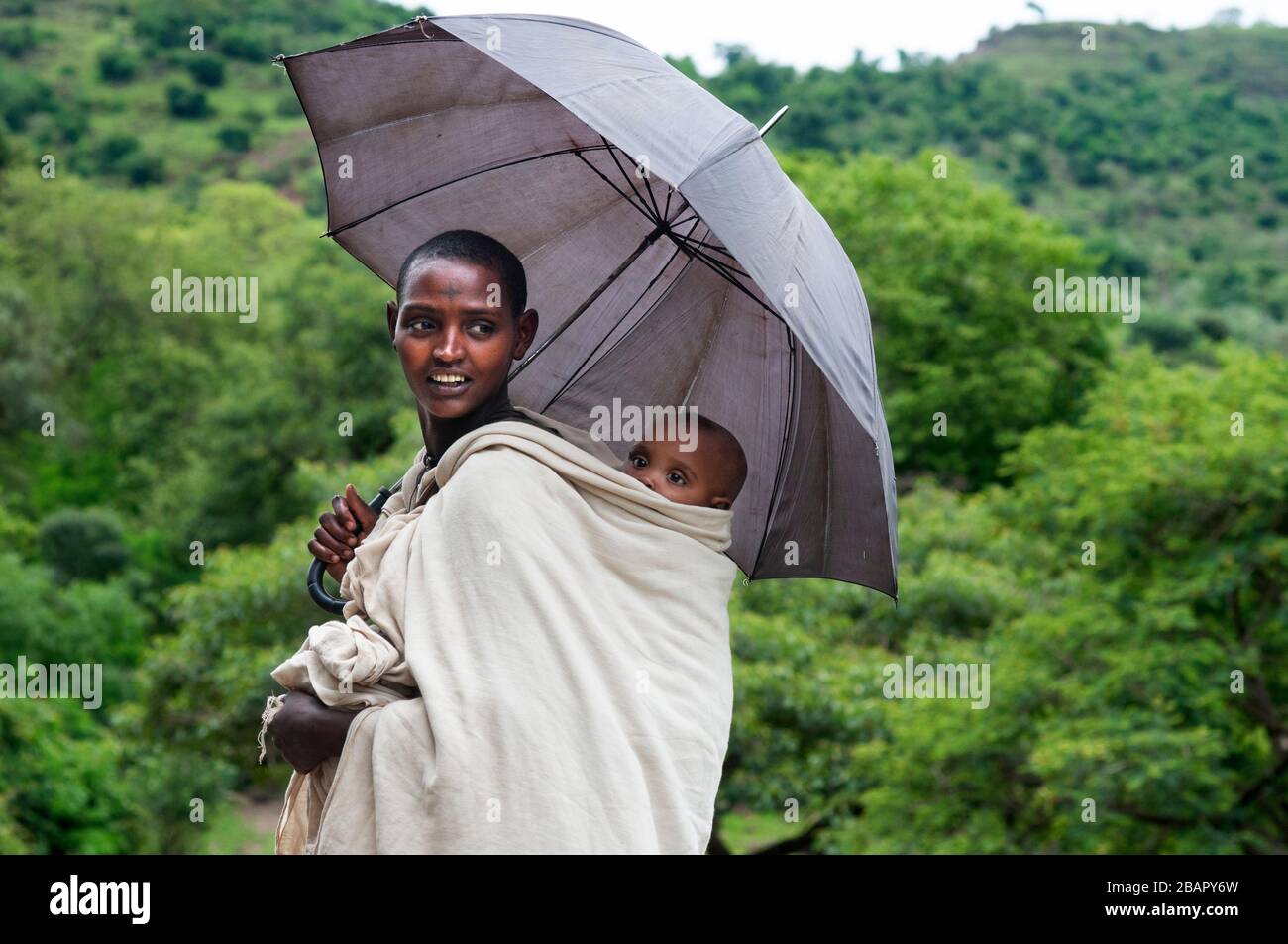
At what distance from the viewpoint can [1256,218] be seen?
59.6 meters

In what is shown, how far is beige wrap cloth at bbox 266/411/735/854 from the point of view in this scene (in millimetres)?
2434

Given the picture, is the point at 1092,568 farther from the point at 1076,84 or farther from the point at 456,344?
the point at 1076,84

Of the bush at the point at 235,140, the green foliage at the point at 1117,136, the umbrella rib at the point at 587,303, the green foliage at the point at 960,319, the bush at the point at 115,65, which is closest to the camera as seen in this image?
the umbrella rib at the point at 587,303

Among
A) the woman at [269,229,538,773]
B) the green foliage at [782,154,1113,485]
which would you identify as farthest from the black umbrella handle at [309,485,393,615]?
the green foliage at [782,154,1113,485]

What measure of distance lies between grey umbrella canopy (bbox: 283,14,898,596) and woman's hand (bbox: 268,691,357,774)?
0.94 m

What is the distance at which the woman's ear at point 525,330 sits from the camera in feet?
9.55

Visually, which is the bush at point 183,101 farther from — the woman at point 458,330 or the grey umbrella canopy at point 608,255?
the woman at point 458,330

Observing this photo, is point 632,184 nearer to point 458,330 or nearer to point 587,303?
point 587,303

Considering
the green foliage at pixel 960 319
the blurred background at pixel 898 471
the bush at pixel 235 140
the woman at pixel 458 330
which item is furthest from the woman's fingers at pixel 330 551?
the bush at pixel 235 140

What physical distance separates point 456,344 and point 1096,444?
1328cm

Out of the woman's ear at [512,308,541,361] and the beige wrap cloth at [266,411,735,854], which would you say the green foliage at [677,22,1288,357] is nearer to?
the woman's ear at [512,308,541,361]

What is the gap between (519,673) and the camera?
248 cm

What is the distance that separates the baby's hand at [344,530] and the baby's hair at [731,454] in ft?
2.28
